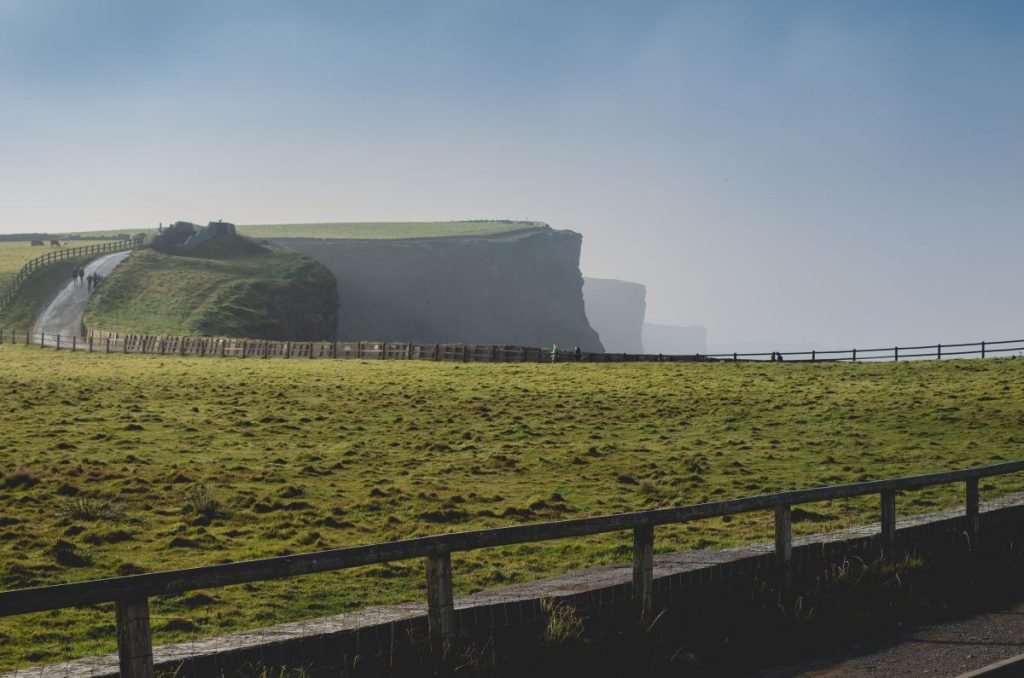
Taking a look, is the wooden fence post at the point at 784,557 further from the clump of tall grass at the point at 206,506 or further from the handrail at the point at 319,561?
the clump of tall grass at the point at 206,506

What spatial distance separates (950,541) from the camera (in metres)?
12.8

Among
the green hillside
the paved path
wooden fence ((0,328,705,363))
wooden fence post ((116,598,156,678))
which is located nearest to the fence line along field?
wooden fence post ((116,598,156,678))

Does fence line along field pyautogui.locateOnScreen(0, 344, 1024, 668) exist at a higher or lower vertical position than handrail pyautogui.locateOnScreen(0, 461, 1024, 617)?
lower

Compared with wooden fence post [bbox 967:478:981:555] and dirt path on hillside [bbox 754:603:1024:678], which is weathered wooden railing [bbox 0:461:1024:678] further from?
dirt path on hillside [bbox 754:603:1024:678]

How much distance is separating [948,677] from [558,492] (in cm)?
1329

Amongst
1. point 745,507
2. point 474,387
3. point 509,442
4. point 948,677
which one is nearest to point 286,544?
point 745,507

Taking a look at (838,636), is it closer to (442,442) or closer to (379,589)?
(379,589)

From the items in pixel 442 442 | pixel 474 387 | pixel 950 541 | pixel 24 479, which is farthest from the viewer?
pixel 474 387

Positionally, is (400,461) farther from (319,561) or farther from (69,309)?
(69,309)

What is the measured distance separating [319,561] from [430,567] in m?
0.98

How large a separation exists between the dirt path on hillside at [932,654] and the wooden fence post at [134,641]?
198 inches

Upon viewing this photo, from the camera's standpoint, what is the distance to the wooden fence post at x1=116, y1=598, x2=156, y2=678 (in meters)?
6.20

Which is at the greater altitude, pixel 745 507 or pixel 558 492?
pixel 745 507

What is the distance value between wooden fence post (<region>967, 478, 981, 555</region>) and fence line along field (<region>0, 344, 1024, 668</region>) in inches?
136
